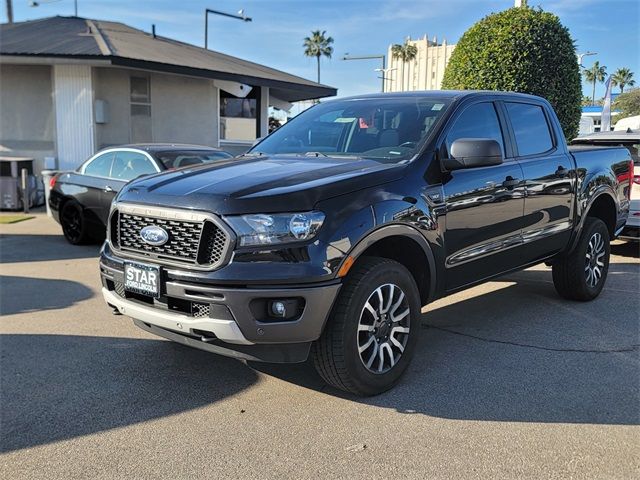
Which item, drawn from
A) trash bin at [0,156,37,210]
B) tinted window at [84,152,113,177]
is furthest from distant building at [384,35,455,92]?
tinted window at [84,152,113,177]

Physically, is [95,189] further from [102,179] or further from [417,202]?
[417,202]

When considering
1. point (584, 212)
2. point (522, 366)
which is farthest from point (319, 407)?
point (584, 212)

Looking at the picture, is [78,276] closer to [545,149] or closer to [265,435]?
[265,435]

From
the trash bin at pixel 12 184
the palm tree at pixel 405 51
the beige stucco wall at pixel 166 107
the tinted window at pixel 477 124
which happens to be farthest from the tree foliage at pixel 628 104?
the palm tree at pixel 405 51

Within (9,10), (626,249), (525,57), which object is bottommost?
(626,249)

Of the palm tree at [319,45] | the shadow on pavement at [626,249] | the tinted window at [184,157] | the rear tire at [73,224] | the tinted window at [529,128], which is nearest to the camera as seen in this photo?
the tinted window at [529,128]

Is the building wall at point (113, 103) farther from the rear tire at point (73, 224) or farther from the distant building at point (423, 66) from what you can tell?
the distant building at point (423, 66)

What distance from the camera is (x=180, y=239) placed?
3.36 m

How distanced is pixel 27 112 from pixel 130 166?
8.38 metres

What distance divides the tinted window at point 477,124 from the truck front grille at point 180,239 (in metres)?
1.85

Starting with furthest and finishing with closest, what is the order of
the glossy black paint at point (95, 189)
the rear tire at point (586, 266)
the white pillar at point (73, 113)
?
the white pillar at point (73, 113)
the glossy black paint at point (95, 189)
the rear tire at point (586, 266)

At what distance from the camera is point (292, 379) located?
3988mm

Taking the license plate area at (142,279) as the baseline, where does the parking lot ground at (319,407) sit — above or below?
below

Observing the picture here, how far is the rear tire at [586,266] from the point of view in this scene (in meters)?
5.66
